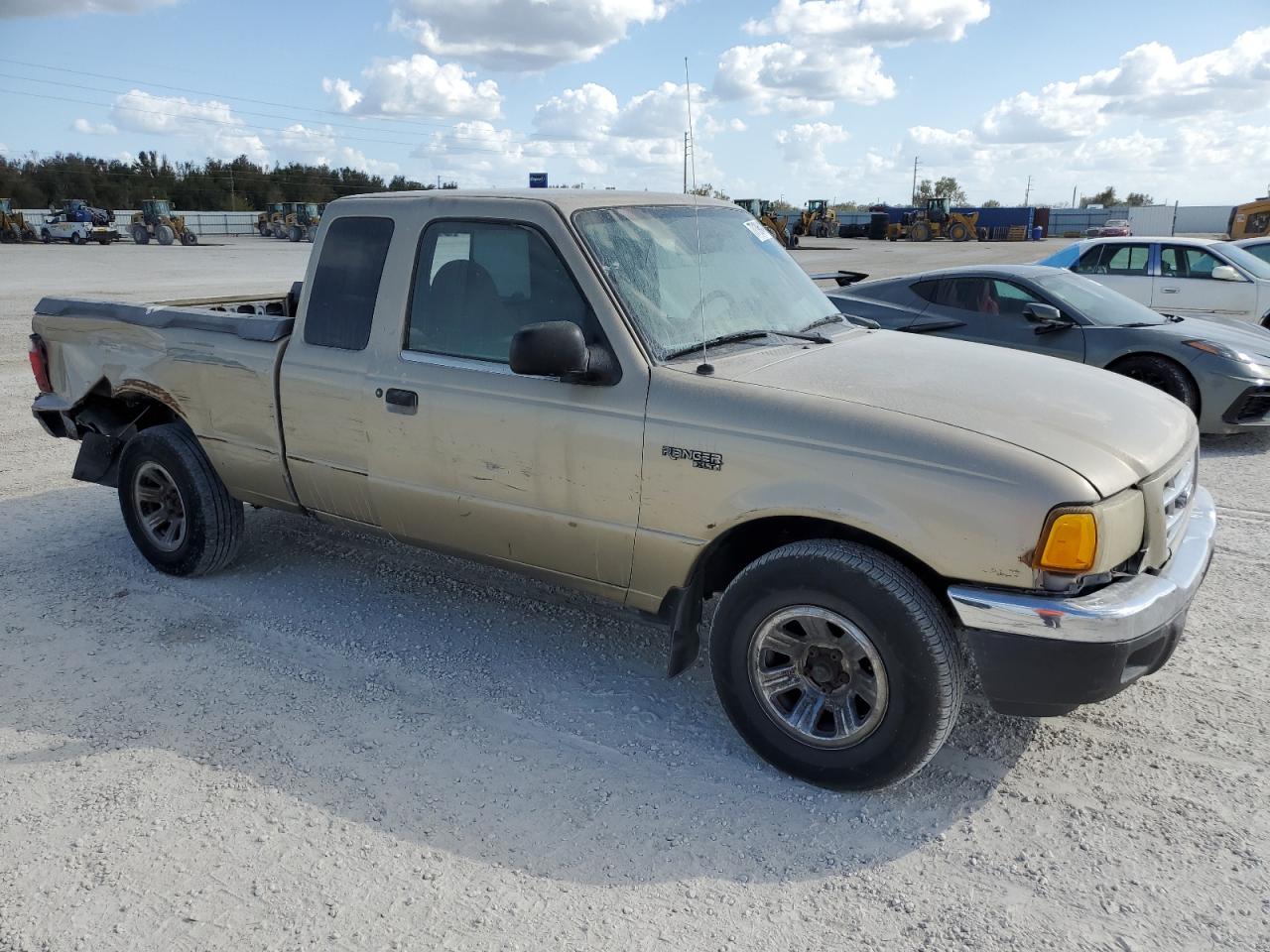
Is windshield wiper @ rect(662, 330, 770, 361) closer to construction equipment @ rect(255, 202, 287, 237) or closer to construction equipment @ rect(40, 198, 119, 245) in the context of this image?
construction equipment @ rect(40, 198, 119, 245)

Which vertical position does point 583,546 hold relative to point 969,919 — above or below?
above

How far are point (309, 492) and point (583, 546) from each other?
63.0 inches

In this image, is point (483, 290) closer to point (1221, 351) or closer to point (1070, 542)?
point (1070, 542)

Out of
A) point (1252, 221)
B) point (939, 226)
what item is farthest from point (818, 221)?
point (1252, 221)

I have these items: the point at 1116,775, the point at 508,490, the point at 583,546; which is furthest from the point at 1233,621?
the point at 508,490

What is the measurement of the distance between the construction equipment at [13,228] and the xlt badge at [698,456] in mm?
54550

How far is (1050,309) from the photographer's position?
8000mm

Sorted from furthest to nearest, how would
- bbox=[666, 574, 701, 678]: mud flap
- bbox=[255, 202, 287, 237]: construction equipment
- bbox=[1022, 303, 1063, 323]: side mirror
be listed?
bbox=[255, 202, 287, 237]: construction equipment
bbox=[1022, 303, 1063, 323]: side mirror
bbox=[666, 574, 701, 678]: mud flap

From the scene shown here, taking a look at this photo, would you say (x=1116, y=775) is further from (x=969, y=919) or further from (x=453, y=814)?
(x=453, y=814)

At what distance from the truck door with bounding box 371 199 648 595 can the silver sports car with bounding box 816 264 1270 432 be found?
478 centimetres

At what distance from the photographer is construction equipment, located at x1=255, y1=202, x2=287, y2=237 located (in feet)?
191

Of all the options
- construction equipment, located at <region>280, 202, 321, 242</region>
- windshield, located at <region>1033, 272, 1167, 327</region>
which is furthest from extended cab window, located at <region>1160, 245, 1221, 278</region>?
construction equipment, located at <region>280, 202, 321, 242</region>

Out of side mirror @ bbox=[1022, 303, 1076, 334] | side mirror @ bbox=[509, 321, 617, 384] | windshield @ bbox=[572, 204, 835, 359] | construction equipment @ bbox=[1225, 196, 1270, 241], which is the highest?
construction equipment @ bbox=[1225, 196, 1270, 241]

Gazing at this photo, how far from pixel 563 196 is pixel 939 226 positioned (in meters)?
65.5
